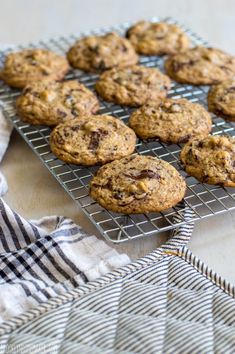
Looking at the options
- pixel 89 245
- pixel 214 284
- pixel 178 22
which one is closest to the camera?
pixel 214 284

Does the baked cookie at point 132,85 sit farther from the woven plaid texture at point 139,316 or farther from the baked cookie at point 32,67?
the woven plaid texture at point 139,316

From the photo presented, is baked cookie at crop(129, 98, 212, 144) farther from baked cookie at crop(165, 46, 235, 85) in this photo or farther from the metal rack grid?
baked cookie at crop(165, 46, 235, 85)

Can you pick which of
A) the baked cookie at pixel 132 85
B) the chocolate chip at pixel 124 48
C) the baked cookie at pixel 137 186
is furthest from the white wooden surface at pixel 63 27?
the chocolate chip at pixel 124 48

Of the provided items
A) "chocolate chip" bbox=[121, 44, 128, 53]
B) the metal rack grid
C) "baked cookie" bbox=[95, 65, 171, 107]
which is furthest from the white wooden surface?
"chocolate chip" bbox=[121, 44, 128, 53]

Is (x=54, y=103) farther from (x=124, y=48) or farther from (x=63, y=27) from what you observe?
(x=63, y=27)

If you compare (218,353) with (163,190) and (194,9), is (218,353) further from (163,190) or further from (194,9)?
(194,9)

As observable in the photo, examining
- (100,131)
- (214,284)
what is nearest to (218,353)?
(214,284)

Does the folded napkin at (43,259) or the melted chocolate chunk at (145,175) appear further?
the melted chocolate chunk at (145,175)

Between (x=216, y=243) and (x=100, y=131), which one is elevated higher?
(x=100, y=131)
